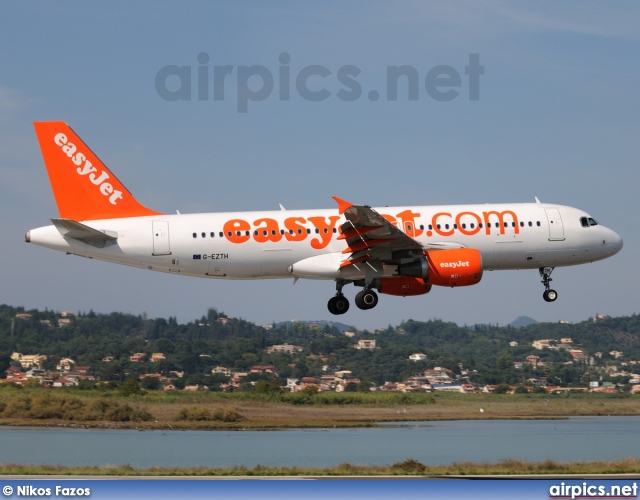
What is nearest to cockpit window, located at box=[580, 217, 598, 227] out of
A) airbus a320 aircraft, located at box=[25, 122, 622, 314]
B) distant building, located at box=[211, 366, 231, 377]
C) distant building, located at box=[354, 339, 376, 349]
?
airbus a320 aircraft, located at box=[25, 122, 622, 314]

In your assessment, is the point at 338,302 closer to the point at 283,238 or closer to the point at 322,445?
the point at 283,238

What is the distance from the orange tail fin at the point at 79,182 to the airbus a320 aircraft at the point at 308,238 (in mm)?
52

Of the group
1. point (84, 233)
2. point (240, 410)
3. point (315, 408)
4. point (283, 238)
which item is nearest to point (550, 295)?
point (283, 238)

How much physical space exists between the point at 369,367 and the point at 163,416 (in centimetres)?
3523

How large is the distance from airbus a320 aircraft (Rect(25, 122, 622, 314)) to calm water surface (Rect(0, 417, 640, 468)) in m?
18.7

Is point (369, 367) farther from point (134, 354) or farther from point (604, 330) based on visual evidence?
point (604, 330)

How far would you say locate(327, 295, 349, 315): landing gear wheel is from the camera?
5503 cm

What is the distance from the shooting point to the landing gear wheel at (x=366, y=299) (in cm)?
5419

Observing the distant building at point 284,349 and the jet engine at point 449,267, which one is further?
the distant building at point 284,349

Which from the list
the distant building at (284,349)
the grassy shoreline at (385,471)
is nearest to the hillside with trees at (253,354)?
the distant building at (284,349)

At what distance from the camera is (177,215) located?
53.7m

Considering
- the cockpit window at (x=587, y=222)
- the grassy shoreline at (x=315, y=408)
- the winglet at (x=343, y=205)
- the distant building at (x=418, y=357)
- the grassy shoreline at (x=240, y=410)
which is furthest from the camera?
the distant building at (x=418, y=357)

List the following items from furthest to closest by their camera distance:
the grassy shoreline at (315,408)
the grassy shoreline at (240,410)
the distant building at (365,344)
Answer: the distant building at (365,344), the grassy shoreline at (315,408), the grassy shoreline at (240,410)

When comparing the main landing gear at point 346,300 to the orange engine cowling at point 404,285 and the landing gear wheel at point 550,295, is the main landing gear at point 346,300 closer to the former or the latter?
the orange engine cowling at point 404,285
